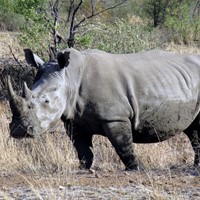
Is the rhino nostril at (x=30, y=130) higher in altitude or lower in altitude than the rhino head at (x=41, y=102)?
lower

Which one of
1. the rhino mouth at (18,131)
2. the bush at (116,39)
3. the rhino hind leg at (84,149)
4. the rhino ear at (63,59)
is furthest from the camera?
the bush at (116,39)

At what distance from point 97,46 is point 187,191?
785cm

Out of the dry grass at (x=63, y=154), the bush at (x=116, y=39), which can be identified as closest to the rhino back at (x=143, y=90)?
the dry grass at (x=63, y=154)

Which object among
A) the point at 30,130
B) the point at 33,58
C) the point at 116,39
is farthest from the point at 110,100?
the point at 116,39

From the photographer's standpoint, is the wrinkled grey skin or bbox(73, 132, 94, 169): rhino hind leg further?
bbox(73, 132, 94, 169): rhino hind leg

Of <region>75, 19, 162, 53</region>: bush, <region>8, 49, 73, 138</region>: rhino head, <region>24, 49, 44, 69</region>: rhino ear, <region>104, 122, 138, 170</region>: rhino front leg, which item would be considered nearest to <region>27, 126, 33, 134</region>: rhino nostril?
<region>8, 49, 73, 138</region>: rhino head

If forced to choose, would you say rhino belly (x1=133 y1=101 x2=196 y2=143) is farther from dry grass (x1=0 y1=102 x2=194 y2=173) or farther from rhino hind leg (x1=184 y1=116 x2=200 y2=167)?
dry grass (x1=0 y1=102 x2=194 y2=173)

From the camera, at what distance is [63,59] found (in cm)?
756

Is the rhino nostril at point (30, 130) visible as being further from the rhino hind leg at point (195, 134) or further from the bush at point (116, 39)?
the bush at point (116, 39)

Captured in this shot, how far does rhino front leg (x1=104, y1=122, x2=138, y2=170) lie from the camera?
297 inches

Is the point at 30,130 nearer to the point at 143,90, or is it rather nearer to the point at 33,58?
the point at 33,58

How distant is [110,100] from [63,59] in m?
0.68

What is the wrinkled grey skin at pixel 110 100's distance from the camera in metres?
7.33

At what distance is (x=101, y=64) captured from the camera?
780 centimetres
